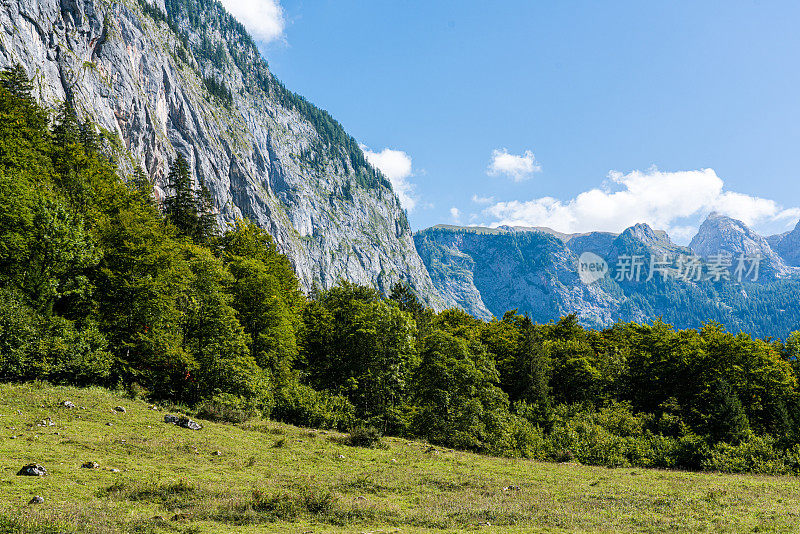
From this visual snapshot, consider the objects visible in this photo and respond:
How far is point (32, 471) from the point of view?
A: 13.9m

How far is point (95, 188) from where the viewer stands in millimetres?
45281

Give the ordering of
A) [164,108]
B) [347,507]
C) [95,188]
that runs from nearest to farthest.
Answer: [347,507]
[95,188]
[164,108]

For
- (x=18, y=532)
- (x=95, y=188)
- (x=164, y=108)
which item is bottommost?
(x=18, y=532)

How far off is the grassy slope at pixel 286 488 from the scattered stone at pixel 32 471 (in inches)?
10.2

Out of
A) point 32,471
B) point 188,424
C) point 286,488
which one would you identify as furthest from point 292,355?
Result: point 32,471

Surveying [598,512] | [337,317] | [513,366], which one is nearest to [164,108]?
[337,317]

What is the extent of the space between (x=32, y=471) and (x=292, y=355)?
3138 centimetres

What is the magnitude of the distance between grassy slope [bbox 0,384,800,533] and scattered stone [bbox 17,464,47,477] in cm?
26

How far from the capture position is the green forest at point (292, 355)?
98.8 feet

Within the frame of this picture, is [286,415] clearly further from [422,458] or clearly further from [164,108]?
[164,108]

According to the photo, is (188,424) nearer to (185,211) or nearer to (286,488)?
(286,488)

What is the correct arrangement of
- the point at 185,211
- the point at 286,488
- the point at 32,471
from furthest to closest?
1. the point at 185,211
2. the point at 286,488
3. the point at 32,471

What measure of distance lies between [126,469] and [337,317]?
122 ft

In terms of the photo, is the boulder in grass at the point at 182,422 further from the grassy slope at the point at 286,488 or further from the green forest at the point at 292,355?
the green forest at the point at 292,355
